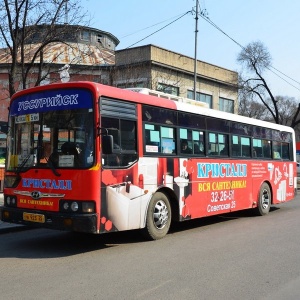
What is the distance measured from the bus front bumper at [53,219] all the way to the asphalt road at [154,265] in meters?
0.53

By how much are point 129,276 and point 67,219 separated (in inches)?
64.7

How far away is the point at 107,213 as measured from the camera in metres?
7.19

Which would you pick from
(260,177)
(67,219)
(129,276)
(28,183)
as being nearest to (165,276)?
(129,276)

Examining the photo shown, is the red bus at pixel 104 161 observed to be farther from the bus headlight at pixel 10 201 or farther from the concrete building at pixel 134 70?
the concrete building at pixel 134 70

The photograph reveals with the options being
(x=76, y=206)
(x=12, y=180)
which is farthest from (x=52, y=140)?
(x=76, y=206)

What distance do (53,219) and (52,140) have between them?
4.61ft

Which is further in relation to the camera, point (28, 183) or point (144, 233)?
point (144, 233)

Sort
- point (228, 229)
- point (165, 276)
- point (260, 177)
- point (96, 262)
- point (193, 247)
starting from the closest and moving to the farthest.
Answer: point (165, 276), point (96, 262), point (193, 247), point (228, 229), point (260, 177)

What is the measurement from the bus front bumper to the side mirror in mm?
1098

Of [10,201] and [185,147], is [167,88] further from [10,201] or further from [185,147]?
[10,201]

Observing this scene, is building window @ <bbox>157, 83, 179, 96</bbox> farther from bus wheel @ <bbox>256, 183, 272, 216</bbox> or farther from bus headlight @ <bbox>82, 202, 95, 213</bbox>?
bus headlight @ <bbox>82, 202, 95, 213</bbox>

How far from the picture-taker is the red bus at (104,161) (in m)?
7.09

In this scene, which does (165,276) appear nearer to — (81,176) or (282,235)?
(81,176)

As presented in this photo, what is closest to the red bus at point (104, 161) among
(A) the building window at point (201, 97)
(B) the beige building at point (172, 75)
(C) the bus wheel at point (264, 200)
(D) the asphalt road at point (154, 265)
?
(D) the asphalt road at point (154, 265)
